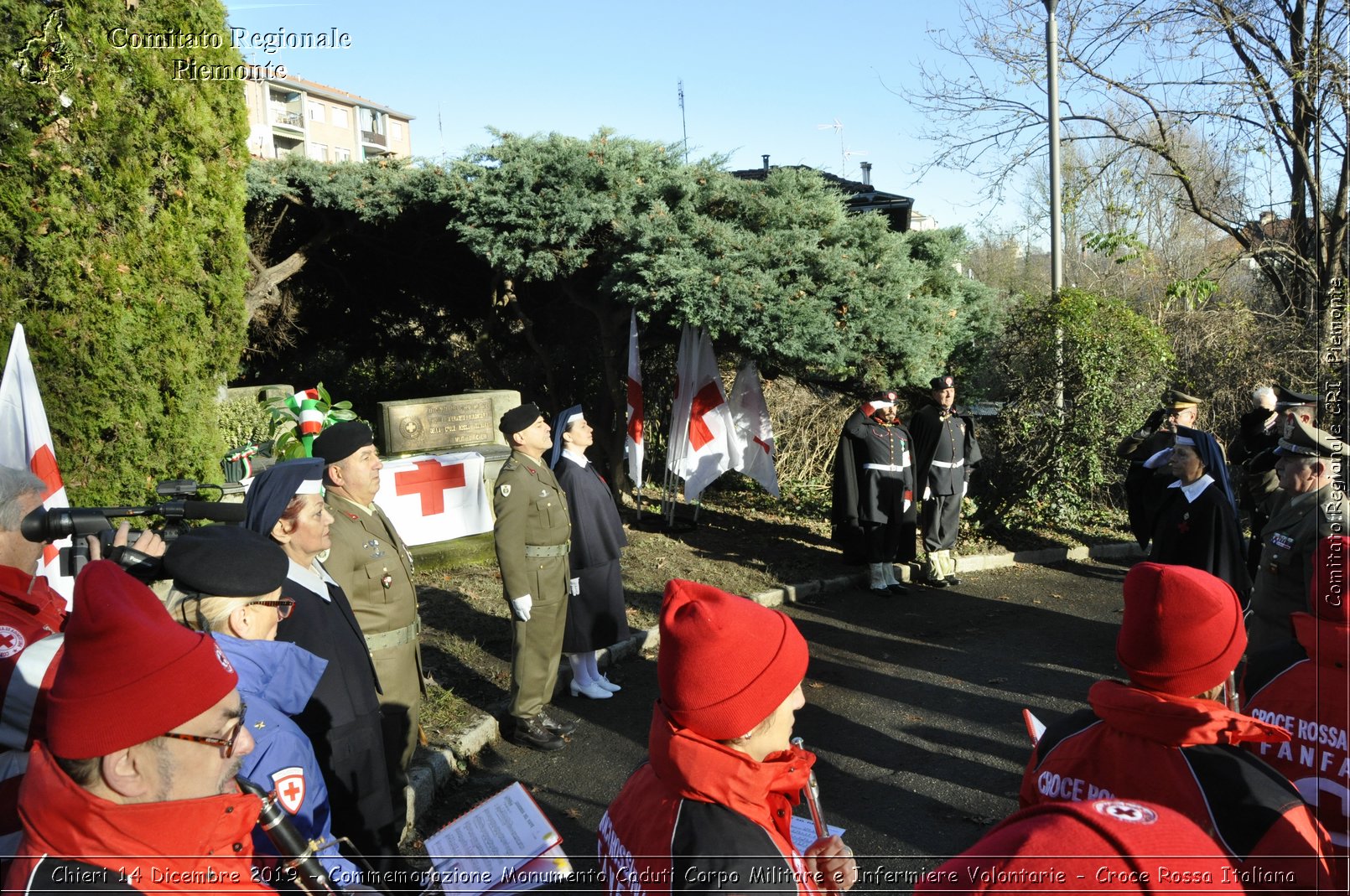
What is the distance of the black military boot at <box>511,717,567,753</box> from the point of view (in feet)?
17.6

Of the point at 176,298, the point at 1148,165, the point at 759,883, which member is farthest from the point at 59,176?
the point at 1148,165

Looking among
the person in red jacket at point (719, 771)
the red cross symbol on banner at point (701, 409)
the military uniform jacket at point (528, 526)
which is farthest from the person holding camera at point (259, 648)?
the red cross symbol on banner at point (701, 409)

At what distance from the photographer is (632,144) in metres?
9.63

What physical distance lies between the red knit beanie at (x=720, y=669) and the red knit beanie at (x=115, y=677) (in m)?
0.89

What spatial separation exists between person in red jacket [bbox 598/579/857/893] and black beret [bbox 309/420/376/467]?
2.45 meters

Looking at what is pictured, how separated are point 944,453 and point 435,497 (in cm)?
497

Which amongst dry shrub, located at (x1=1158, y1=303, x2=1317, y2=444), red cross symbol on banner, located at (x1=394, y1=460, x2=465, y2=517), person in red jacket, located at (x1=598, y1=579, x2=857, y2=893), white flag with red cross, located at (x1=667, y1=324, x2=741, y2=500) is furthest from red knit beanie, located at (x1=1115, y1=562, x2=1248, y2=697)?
dry shrub, located at (x1=1158, y1=303, x2=1317, y2=444)

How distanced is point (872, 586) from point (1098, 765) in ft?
21.8

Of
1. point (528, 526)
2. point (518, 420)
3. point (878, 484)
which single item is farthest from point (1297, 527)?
point (878, 484)

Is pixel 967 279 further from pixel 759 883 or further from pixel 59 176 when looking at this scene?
pixel 759 883

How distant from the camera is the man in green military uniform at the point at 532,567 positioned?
5434mm

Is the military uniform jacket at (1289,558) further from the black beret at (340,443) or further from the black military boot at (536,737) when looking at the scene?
the black beret at (340,443)

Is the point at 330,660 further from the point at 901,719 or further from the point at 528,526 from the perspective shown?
the point at 901,719

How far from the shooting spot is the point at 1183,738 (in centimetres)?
213
